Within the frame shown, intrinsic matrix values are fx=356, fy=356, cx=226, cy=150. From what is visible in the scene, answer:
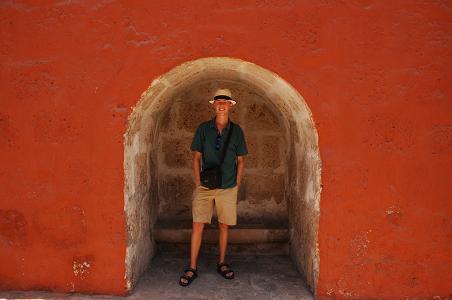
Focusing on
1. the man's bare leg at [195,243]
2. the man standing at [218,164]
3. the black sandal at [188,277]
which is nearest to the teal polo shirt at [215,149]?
the man standing at [218,164]

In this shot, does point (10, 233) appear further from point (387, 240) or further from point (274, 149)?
point (387, 240)

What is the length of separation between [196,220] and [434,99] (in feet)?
7.64

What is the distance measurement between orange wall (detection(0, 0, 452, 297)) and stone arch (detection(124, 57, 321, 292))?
0.10 metres

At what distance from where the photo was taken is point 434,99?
9.48 ft

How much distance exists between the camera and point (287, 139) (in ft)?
13.6

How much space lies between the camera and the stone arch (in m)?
3.03

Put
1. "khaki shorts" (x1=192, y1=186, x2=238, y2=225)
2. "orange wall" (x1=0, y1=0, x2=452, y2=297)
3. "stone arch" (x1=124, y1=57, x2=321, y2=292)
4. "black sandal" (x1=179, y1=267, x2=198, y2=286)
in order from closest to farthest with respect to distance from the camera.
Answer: "orange wall" (x1=0, y1=0, x2=452, y2=297) < "stone arch" (x1=124, y1=57, x2=321, y2=292) < "black sandal" (x1=179, y1=267, x2=198, y2=286) < "khaki shorts" (x1=192, y1=186, x2=238, y2=225)

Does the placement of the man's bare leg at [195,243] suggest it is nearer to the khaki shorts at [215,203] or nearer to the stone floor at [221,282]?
the khaki shorts at [215,203]

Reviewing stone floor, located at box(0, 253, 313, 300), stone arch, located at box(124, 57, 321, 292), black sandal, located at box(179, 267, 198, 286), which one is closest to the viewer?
stone arch, located at box(124, 57, 321, 292)

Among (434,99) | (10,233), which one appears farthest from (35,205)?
(434,99)

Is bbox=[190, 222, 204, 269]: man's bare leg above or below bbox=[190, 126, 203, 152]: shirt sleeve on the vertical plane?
below

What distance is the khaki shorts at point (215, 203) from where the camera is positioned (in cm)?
346

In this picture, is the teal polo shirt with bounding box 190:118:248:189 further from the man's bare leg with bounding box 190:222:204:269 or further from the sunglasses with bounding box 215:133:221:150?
the man's bare leg with bounding box 190:222:204:269

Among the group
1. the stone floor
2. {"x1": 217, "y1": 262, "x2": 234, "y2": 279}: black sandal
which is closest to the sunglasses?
{"x1": 217, "y1": 262, "x2": 234, "y2": 279}: black sandal
